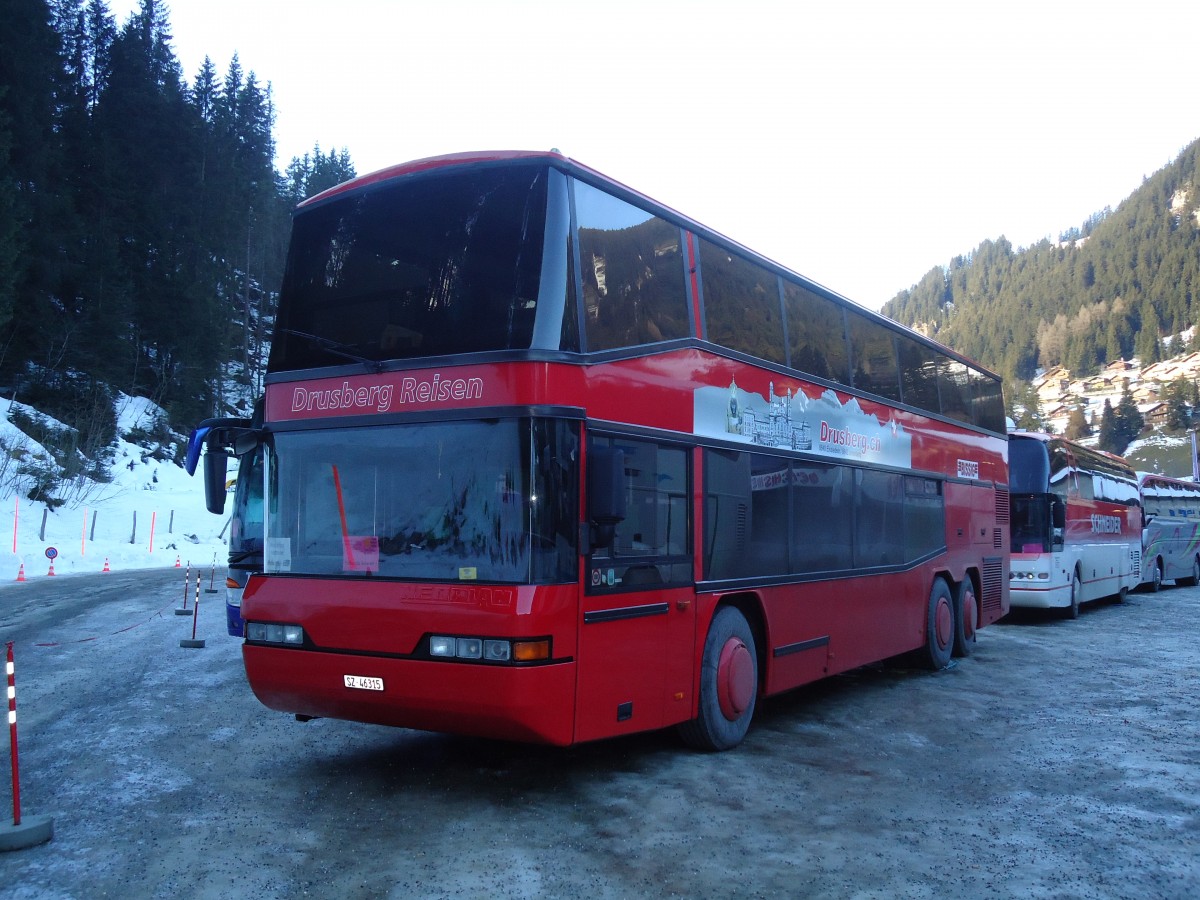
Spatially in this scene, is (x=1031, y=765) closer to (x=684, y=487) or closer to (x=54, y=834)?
(x=684, y=487)

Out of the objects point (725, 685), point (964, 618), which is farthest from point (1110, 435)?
point (725, 685)

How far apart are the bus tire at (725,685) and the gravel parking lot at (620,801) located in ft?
0.60

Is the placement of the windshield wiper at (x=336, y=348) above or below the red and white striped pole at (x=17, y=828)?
above

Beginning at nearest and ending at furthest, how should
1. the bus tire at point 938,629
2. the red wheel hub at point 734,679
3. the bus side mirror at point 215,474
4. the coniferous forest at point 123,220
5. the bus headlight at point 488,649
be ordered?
1. the bus headlight at point 488,649
2. the red wheel hub at point 734,679
3. the bus side mirror at point 215,474
4. the bus tire at point 938,629
5. the coniferous forest at point 123,220

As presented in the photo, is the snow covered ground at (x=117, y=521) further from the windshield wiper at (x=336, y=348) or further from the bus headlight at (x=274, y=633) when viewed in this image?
the windshield wiper at (x=336, y=348)

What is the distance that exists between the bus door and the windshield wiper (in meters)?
1.52

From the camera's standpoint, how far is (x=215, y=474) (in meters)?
9.05

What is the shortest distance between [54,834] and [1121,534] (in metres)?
24.9

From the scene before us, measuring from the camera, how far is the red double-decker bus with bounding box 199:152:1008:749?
20.1ft

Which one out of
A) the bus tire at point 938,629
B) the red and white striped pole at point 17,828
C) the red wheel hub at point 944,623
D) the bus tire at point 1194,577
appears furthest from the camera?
the bus tire at point 1194,577

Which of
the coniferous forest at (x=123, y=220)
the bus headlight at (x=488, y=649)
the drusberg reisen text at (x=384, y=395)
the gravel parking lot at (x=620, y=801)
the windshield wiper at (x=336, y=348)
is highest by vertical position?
the coniferous forest at (x=123, y=220)

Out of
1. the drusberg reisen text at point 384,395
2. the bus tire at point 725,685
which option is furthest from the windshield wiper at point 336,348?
the bus tire at point 725,685

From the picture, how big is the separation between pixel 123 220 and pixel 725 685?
174 ft

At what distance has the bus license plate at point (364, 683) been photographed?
6.29m
